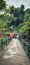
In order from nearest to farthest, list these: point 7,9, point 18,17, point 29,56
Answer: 1. point 7,9
2. point 29,56
3. point 18,17

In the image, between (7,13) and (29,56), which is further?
(29,56)

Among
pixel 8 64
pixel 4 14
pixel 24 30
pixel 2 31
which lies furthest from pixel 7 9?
pixel 24 30

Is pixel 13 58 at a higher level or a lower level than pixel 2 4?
lower

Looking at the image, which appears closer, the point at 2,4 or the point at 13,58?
the point at 2,4

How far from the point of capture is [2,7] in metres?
10.9

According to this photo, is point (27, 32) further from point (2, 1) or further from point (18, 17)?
point (18, 17)

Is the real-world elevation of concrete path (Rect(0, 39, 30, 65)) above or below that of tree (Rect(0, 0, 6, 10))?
below

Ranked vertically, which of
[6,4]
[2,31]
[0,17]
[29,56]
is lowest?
[29,56]

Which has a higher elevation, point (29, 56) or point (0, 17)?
point (0, 17)

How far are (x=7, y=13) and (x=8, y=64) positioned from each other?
10.5 ft

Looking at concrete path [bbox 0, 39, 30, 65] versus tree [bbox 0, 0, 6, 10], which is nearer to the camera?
tree [bbox 0, 0, 6, 10]

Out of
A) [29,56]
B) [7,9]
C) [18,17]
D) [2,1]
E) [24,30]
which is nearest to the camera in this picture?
[2,1]

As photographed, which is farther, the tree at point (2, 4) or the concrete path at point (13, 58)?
the concrete path at point (13, 58)

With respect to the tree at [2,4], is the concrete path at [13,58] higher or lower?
lower
